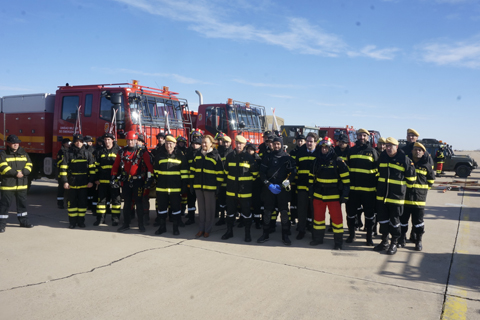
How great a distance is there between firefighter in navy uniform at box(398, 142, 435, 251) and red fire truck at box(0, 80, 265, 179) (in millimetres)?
6047

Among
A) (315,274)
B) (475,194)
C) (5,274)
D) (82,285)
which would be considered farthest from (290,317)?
(475,194)

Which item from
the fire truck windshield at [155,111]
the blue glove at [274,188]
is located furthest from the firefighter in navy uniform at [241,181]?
the fire truck windshield at [155,111]

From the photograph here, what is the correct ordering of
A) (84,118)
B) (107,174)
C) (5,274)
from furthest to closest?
(84,118) < (107,174) < (5,274)

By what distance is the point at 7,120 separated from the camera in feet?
35.1

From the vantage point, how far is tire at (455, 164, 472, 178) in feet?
63.2

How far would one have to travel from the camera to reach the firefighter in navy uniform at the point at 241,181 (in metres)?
6.29

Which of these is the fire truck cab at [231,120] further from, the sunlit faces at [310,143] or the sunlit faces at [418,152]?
the sunlit faces at [418,152]

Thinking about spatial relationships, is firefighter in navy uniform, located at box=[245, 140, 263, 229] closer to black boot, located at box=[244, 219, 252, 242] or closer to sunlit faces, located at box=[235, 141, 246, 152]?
sunlit faces, located at box=[235, 141, 246, 152]

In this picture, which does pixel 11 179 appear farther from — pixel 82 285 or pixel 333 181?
pixel 333 181

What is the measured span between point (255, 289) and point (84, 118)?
714 centimetres

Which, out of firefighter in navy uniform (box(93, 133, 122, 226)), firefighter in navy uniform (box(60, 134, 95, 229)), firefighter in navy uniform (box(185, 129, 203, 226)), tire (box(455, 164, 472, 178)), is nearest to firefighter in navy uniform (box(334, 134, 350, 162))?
firefighter in navy uniform (box(185, 129, 203, 226))

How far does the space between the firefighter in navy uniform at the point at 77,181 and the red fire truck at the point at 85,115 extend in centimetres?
142

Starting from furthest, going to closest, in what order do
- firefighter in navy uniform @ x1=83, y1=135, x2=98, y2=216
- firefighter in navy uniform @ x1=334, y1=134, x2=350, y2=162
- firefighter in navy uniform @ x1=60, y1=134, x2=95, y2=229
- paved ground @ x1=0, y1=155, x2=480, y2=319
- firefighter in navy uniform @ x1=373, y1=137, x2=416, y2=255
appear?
1. firefighter in navy uniform @ x1=83, y1=135, x2=98, y2=216
2. firefighter in navy uniform @ x1=334, y1=134, x2=350, y2=162
3. firefighter in navy uniform @ x1=60, y1=134, x2=95, y2=229
4. firefighter in navy uniform @ x1=373, y1=137, x2=416, y2=255
5. paved ground @ x1=0, y1=155, x2=480, y2=319

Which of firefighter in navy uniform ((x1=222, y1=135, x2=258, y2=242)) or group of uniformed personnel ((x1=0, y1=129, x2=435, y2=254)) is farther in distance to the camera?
firefighter in navy uniform ((x1=222, y1=135, x2=258, y2=242))
